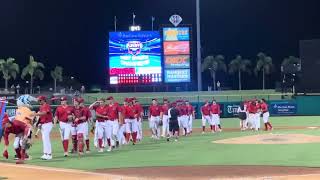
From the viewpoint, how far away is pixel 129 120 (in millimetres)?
24781

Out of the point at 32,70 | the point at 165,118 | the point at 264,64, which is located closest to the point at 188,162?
the point at 165,118

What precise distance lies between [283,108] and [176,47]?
1267cm

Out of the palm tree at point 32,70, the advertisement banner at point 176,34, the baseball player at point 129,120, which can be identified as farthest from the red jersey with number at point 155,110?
the palm tree at point 32,70

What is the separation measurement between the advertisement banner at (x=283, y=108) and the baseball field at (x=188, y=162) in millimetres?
27193

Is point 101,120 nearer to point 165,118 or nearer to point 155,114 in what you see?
point 155,114

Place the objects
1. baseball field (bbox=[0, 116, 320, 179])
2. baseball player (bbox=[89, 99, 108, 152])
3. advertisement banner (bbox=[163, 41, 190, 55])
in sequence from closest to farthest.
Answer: baseball field (bbox=[0, 116, 320, 179]) → baseball player (bbox=[89, 99, 108, 152]) → advertisement banner (bbox=[163, 41, 190, 55])

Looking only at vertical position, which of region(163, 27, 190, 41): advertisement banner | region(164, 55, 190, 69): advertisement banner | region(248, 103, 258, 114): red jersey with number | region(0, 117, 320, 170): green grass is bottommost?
region(0, 117, 320, 170): green grass

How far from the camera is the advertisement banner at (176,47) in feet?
155

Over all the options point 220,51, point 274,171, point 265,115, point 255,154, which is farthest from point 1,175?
point 220,51

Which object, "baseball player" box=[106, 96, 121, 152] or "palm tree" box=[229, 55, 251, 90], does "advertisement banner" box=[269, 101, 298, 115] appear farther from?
"palm tree" box=[229, 55, 251, 90]

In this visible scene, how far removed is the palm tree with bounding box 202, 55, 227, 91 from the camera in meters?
99.4


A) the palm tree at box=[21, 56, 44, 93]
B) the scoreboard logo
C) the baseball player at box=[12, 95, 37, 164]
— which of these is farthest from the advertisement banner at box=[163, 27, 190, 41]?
the palm tree at box=[21, 56, 44, 93]

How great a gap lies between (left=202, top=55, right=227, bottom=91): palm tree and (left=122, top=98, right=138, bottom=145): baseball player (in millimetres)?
72441

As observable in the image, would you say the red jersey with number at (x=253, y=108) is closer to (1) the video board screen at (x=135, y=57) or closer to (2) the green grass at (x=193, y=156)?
(2) the green grass at (x=193, y=156)
